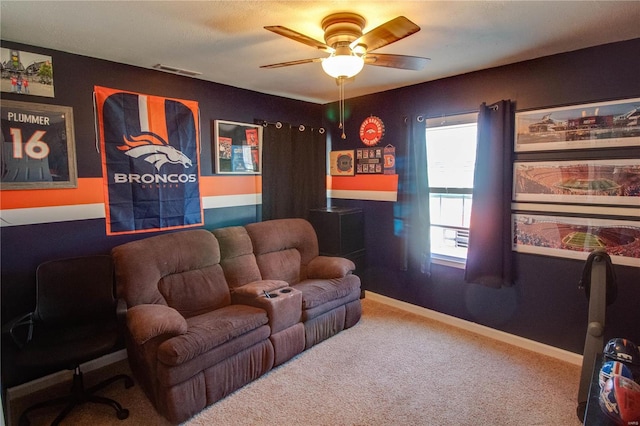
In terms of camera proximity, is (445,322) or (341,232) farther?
(341,232)

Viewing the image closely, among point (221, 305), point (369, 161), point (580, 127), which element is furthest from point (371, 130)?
point (221, 305)

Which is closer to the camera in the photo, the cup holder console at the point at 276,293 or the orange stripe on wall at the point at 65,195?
the orange stripe on wall at the point at 65,195

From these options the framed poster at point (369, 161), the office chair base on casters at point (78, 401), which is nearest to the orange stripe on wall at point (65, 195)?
the office chair base on casters at point (78, 401)

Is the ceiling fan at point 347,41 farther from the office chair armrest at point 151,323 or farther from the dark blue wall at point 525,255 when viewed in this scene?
the office chair armrest at point 151,323

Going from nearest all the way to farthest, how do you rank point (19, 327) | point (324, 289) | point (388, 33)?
point (388, 33)
point (19, 327)
point (324, 289)

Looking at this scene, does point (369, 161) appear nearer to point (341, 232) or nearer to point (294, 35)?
point (341, 232)

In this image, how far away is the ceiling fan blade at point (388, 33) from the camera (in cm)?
171

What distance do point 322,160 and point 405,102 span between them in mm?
1259

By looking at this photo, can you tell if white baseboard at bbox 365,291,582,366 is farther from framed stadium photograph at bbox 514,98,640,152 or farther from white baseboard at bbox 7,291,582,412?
framed stadium photograph at bbox 514,98,640,152

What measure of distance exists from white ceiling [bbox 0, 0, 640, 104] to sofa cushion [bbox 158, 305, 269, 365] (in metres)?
1.99

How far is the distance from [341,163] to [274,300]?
2.30 metres

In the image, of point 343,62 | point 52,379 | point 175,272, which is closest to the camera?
point 343,62

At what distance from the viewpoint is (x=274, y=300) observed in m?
2.79

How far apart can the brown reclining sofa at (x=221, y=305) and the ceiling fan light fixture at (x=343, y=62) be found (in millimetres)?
1794
